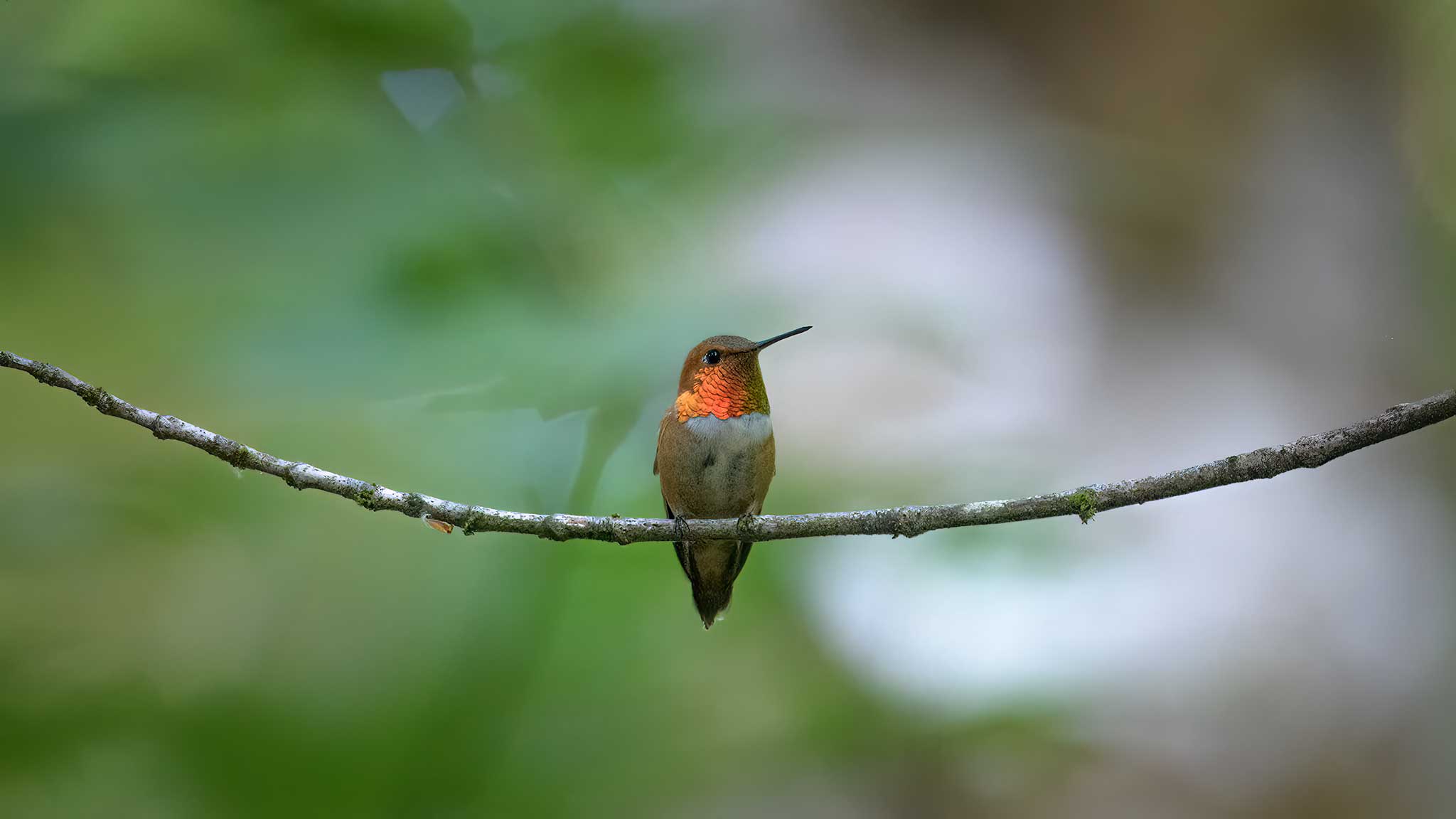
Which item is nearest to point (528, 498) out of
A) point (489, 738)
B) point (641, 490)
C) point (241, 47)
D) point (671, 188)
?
point (641, 490)

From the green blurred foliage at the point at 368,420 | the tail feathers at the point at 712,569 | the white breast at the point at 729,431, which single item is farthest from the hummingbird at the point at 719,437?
the green blurred foliage at the point at 368,420

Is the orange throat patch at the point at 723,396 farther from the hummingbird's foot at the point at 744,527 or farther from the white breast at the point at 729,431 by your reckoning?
the hummingbird's foot at the point at 744,527

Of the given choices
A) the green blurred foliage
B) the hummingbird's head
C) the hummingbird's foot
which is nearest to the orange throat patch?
the hummingbird's head

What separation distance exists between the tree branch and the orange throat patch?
0.31 m

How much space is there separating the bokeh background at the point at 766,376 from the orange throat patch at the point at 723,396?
2.38 ft

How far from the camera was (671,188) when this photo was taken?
9.68ft

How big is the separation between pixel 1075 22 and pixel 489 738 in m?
2.65

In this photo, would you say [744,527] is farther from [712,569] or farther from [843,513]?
[712,569]

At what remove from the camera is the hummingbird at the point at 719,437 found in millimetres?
1866

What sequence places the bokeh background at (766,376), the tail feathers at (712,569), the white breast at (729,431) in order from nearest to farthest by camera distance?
1. the white breast at (729,431)
2. the tail feathers at (712,569)
3. the bokeh background at (766,376)

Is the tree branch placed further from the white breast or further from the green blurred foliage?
the green blurred foliage

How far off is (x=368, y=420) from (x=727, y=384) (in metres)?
1.13

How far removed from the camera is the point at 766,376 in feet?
9.31

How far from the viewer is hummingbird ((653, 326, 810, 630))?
6.12 feet
